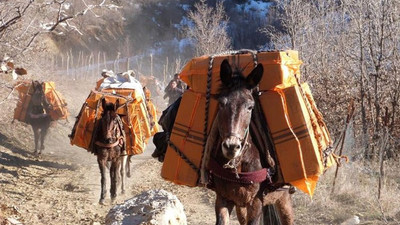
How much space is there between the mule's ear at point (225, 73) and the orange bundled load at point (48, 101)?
1055 cm

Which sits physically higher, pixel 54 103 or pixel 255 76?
pixel 255 76

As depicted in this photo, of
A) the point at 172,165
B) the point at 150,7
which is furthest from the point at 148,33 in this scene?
the point at 172,165

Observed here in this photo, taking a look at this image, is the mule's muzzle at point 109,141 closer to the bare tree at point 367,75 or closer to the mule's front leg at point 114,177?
the mule's front leg at point 114,177

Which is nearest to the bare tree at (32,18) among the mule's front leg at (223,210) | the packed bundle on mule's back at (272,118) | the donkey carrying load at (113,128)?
the packed bundle on mule's back at (272,118)

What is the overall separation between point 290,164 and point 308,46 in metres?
16.3

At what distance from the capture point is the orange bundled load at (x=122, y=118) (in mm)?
9422

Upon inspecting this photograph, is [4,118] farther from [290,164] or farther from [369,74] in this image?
[290,164]

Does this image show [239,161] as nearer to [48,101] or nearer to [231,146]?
[231,146]

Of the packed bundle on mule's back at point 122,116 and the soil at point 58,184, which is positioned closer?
the soil at point 58,184

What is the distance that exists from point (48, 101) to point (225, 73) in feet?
36.2

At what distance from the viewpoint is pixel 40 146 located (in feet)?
46.9

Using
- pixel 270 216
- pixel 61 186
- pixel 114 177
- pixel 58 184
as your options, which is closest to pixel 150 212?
pixel 270 216

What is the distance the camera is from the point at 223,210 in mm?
4441

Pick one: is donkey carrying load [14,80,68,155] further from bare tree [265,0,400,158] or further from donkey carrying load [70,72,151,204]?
bare tree [265,0,400,158]
